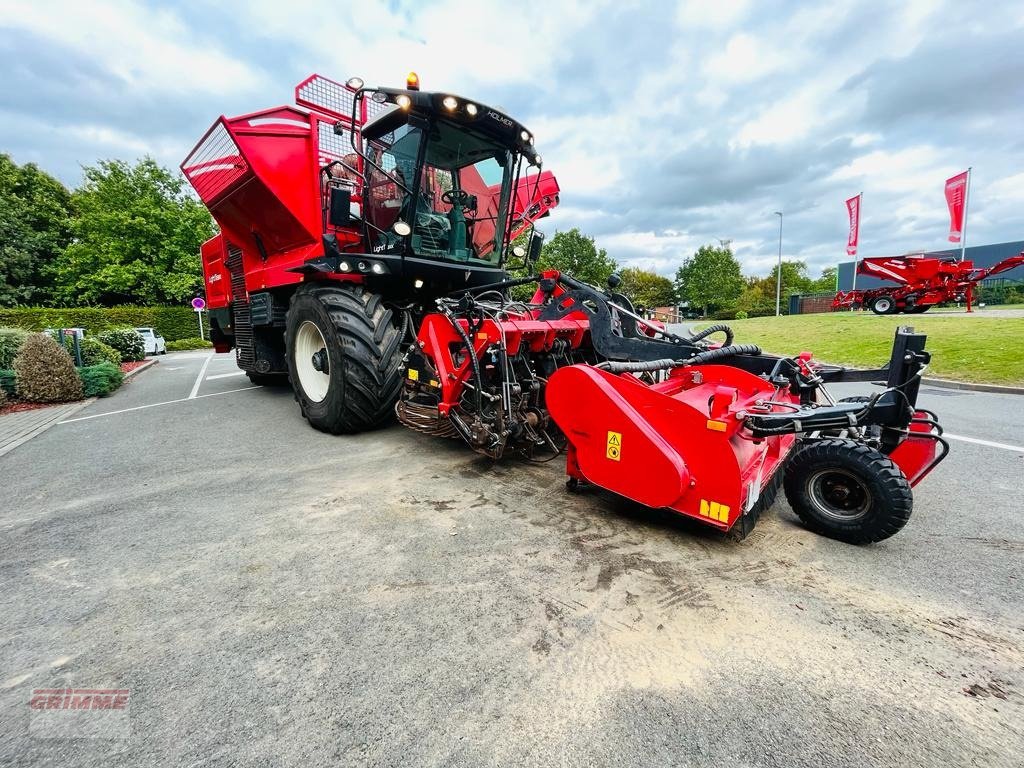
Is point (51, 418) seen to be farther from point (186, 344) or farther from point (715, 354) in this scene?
point (186, 344)

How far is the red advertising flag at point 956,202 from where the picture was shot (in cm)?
2156

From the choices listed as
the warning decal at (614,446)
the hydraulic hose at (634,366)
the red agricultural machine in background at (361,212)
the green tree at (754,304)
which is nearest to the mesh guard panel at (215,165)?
the red agricultural machine in background at (361,212)

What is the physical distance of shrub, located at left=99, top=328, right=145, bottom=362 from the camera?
45.3ft

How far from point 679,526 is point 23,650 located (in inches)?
114

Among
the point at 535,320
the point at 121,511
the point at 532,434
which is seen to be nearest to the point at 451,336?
the point at 535,320

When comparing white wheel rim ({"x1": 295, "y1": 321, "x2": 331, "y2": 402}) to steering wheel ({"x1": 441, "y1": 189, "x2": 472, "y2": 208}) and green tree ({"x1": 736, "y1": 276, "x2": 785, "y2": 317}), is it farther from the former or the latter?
green tree ({"x1": 736, "y1": 276, "x2": 785, "y2": 317})

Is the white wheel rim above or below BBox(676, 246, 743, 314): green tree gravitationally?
below

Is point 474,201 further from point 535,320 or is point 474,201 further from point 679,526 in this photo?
point 679,526

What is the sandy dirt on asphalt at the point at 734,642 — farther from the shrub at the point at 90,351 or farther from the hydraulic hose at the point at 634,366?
the shrub at the point at 90,351

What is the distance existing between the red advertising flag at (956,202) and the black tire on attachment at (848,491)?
2937 centimetres

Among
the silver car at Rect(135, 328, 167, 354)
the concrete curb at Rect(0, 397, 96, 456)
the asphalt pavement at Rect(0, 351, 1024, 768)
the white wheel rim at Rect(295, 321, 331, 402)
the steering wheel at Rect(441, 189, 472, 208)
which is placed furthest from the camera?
the silver car at Rect(135, 328, 167, 354)

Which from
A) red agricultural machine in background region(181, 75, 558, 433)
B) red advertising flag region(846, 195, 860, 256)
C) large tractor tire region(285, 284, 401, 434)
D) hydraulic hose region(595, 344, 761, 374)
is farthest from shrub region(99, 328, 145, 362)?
red advertising flag region(846, 195, 860, 256)

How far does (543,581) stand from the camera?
2.03 metres

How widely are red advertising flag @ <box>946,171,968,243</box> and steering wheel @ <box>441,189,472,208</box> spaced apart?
28785 mm
